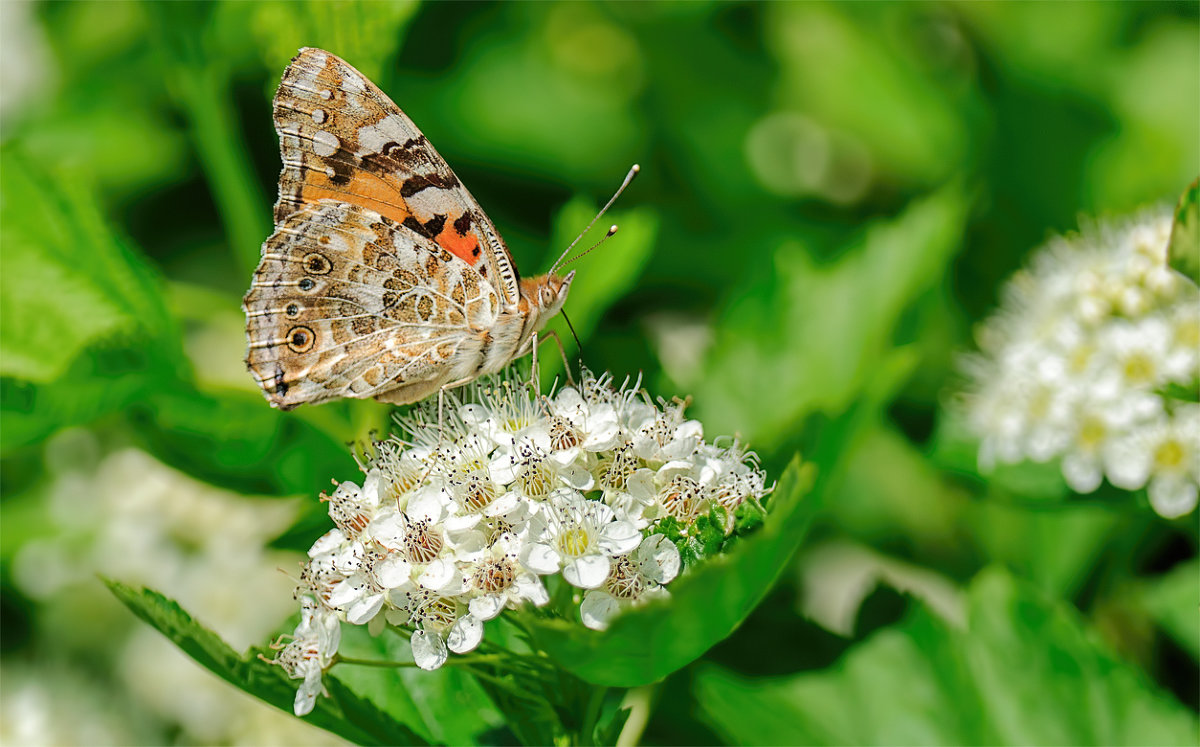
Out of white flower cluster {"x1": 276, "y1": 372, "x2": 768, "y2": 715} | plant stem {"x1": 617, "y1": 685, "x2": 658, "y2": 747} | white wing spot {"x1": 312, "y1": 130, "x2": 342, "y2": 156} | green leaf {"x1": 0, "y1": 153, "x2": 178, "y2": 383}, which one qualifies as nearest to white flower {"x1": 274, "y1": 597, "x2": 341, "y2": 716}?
white flower cluster {"x1": 276, "y1": 372, "x2": 768, "y2": 715}

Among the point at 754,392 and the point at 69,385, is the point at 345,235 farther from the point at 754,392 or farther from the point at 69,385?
the point at 754,392

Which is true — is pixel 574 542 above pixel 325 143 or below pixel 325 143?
below

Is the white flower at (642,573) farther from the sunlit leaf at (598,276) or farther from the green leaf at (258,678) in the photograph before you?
the sunlit leaf at (598,276)

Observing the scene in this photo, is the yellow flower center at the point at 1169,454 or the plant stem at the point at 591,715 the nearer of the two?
the plant stem at the point at 591,715

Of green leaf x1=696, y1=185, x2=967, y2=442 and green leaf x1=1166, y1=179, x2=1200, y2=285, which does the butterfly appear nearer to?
green leaf x1=696, y1=185, x2=967, y2=442

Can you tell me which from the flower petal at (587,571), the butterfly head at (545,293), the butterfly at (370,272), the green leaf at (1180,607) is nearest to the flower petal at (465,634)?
the flower petal at (587,571)

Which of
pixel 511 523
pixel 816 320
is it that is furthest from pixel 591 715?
pixel 816 320

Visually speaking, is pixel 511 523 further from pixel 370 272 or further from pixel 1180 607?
pixel 1180 607

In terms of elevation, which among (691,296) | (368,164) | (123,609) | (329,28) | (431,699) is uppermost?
(329,28)
